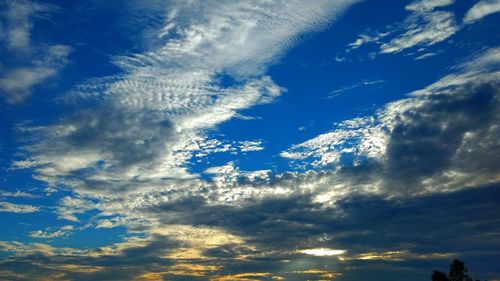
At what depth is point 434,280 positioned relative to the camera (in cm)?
10750

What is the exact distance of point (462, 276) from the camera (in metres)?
105

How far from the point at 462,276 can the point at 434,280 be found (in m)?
8.83
